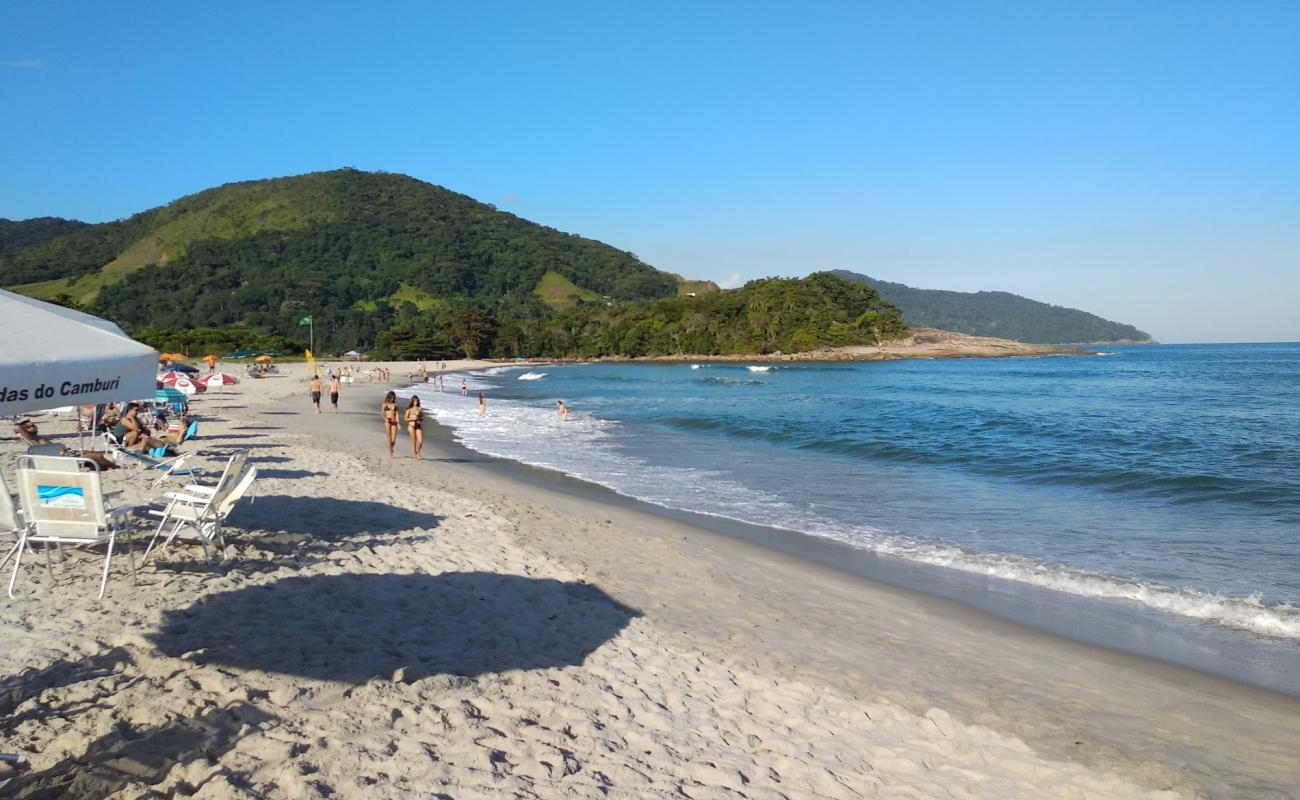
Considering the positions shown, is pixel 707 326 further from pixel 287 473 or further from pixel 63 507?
pixel 63 507

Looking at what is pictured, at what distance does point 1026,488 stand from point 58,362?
13.6 m

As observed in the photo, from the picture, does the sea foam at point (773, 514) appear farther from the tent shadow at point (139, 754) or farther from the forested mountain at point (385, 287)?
the forested mountain at point (385, 287)

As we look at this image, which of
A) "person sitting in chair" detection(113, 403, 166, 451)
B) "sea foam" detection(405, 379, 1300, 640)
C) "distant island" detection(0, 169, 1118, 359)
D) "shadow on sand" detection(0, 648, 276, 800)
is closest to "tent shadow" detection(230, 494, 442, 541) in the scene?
"shadow on sand" detection(0, 648, 276, 800)

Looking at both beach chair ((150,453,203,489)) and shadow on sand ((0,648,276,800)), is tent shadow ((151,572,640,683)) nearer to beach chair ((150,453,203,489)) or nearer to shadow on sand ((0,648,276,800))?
shadow on sand ((0,648,276,800))

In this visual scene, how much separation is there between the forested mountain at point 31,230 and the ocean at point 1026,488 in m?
173

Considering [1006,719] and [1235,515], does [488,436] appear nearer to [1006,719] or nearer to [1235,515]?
[1235,515]

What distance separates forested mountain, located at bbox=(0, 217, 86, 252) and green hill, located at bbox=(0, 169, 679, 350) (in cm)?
Answer: 491

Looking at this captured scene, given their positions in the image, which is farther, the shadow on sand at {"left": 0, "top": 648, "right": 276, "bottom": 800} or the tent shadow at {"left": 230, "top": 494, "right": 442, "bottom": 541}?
the tent shadow at {"left": 230, "top": 494, "right": 442, "bottom": 541}

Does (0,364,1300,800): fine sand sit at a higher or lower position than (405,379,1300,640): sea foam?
higher

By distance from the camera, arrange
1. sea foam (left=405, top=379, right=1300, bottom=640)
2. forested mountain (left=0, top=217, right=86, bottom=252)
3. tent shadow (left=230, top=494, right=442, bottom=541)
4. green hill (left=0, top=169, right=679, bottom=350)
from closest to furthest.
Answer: sea foam (left=405, top=379, right=1300, bottom=640) < tent shadow (left=230, top=494, right=442, bottom=541) < green hill (left=0, top=169, right=679, bottom=350) < forested mountain (left=0, top=217, right=86, bottom=252)

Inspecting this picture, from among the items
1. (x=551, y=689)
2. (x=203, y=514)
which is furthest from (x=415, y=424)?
(x=551, y=689)

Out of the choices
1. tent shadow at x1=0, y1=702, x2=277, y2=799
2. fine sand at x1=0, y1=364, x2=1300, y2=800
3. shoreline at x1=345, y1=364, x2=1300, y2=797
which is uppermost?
A: tent shadow at x1=0, y1=702, x2=277, y2=799

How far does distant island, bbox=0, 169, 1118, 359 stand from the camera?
108438 millimetres

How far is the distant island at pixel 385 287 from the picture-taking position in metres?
108
